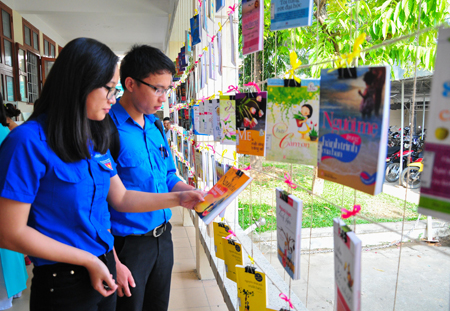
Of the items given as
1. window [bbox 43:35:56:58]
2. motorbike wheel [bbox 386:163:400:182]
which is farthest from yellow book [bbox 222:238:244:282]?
window [bbox 43:35:56:58]

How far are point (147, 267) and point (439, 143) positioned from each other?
129 centimetres

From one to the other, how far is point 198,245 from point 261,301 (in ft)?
5.82

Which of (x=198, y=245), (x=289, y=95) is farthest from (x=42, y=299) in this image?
(x=198, y=245)

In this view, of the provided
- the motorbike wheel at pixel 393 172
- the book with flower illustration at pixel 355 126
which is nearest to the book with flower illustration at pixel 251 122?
the book with flower illustration at pixel 355 126

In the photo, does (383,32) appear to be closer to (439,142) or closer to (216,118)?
(439,142)

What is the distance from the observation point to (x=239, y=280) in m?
1.10

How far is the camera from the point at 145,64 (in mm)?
1414

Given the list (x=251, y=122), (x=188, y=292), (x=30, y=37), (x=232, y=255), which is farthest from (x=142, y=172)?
(x=30, y=37)

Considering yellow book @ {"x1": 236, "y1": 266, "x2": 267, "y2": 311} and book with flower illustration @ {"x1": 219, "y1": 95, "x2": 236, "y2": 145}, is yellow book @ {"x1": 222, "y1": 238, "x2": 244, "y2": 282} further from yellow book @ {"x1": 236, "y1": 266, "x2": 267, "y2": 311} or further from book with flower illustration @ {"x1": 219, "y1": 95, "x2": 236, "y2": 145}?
book with flower illustration @ {"x1": 219, "y1": 95, "x2": 236, "y2": 145}

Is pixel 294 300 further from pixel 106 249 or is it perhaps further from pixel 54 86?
pixel 54 86

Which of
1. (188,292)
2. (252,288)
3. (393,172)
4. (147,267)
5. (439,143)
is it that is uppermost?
(439,143)

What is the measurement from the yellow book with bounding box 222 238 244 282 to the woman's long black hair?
2.18 ft

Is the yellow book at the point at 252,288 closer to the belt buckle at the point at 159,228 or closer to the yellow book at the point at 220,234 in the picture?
the yellow book at the point at 220,234

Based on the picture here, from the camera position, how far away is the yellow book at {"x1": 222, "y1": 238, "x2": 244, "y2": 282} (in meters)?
1.27
